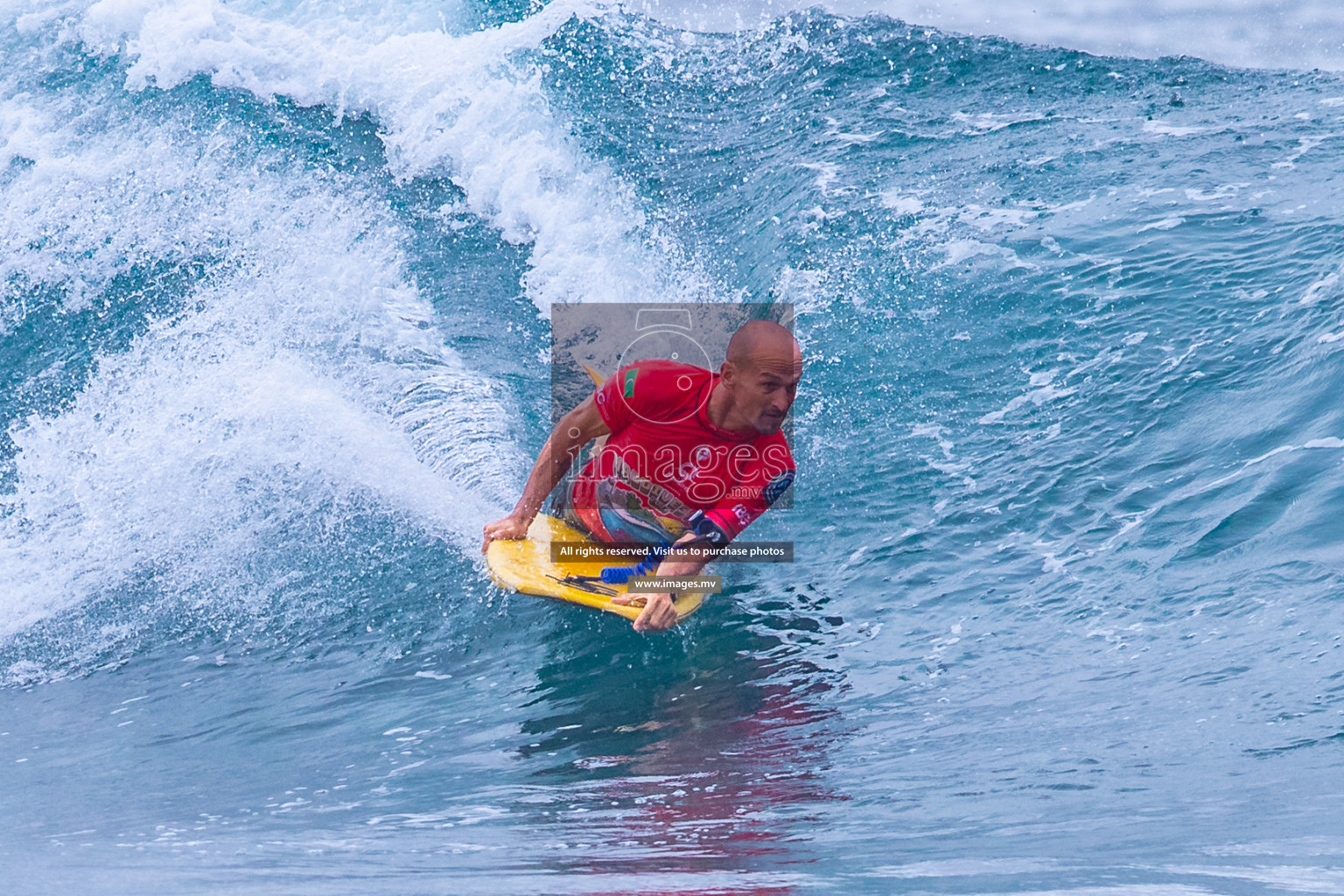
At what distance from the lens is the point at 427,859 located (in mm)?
3217

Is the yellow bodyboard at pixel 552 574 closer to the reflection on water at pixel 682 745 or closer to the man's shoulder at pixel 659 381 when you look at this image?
the reflection on water at pixel 682 745

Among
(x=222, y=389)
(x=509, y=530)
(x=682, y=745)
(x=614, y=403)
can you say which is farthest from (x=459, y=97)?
(x=682, y=745)

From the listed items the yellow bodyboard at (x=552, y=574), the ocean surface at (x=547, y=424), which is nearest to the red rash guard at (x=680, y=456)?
the yellow bodyboard at (x=552, y=574)

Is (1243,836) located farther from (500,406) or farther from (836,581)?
(500,406)

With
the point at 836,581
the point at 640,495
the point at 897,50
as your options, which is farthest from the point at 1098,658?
the point at 897,50

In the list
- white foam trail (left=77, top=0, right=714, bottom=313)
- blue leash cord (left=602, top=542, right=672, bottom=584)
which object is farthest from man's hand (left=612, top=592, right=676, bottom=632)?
white foam trail (left=77, top=0, right=714, bottom=313)

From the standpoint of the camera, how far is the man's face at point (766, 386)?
448 centimetres

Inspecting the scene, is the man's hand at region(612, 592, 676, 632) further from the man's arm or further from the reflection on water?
the man's arm

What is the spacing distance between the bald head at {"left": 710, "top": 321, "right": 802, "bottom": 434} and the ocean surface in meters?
1.10

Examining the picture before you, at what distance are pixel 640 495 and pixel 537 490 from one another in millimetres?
504

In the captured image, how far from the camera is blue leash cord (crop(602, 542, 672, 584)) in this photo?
5.31 meters

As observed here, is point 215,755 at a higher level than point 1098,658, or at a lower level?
lower

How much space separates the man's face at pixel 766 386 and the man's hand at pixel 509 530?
4.49 ft

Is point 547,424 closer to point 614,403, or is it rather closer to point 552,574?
point 552,574
